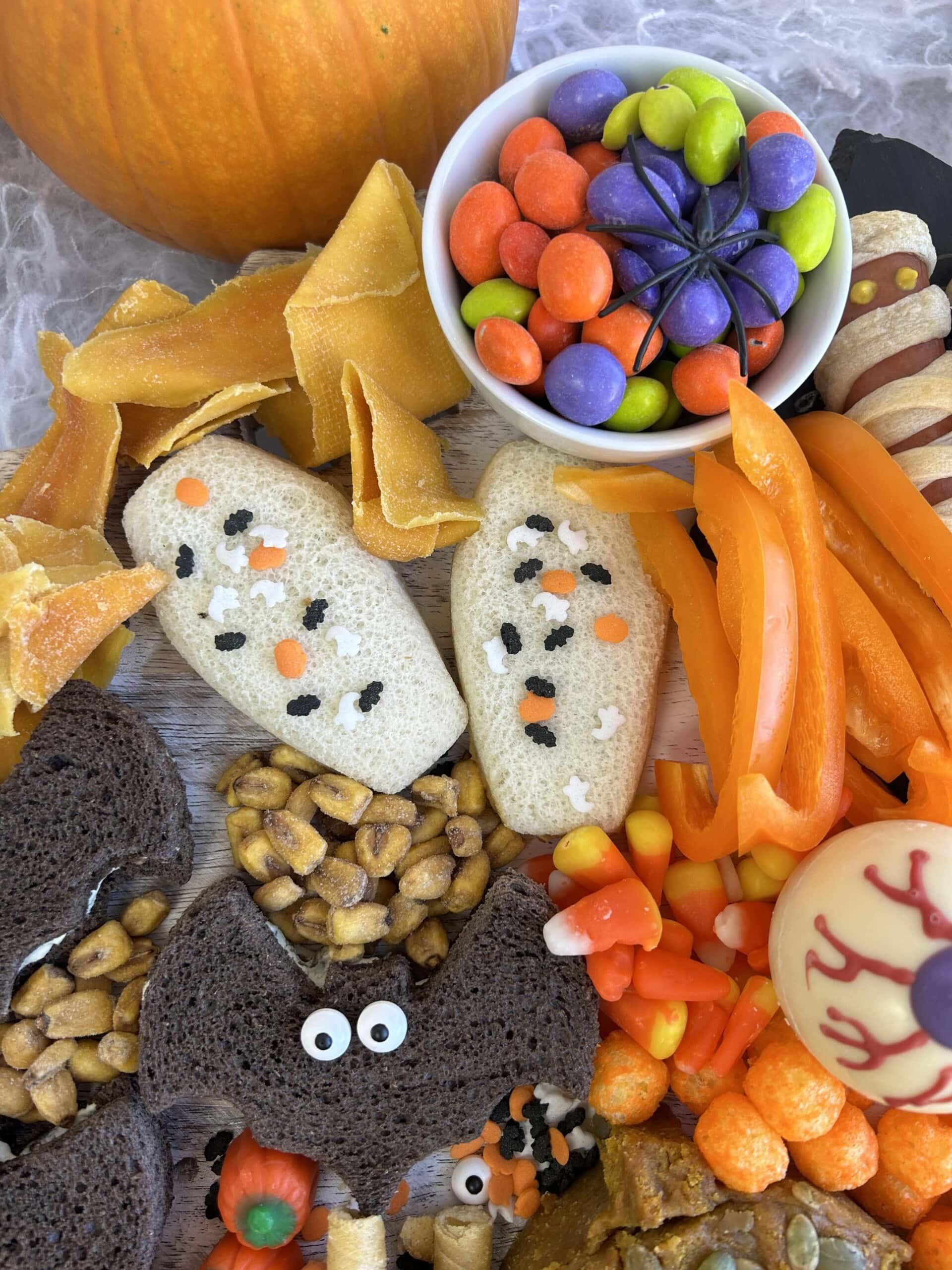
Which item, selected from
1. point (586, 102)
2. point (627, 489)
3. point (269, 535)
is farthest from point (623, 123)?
point (269, 535)

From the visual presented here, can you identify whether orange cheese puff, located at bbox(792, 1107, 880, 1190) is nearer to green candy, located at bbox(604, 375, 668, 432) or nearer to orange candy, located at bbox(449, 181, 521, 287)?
green candy, located at bbox(604, 375, 668, 432)

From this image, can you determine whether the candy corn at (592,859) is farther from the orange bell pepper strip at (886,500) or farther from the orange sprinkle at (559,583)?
the orange bell pepper strip at (886,500)

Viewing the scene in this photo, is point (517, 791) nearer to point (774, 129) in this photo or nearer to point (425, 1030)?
point (425, 1030)

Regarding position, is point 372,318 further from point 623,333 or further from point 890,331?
point 890,331

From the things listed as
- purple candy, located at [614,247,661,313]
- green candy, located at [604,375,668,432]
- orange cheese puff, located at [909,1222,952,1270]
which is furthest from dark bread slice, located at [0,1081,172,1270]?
purple candy, located at [614,247,661,313]

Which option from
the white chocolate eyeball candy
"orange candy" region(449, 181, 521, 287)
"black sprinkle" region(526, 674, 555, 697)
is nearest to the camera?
the white chocolate eyeball candy
